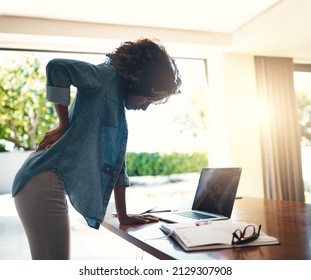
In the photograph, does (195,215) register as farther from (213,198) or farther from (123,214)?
(123,214)

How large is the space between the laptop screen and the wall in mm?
2969

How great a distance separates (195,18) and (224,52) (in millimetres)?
832

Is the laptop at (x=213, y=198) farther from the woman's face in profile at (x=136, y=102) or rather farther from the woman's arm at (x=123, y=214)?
the woman's face in profile at (x=136, y=102)

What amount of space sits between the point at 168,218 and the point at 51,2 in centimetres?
277

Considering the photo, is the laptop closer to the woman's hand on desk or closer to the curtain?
Answer: the woman's hand on desk

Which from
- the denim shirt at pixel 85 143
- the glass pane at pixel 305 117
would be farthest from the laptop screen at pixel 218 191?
the glass pane at pixel 305 117

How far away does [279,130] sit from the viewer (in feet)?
15.9

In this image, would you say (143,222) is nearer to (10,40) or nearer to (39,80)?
(10,40)

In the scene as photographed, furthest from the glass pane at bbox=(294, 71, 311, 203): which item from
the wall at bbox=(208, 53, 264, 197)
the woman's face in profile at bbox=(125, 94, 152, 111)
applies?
the woman's face in profile at bbox=(125, 94, 152, 111)

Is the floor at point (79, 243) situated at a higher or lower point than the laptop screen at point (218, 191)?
lower

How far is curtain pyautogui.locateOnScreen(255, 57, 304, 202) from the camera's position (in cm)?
477

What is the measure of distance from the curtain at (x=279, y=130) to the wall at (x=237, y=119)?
0.11 m

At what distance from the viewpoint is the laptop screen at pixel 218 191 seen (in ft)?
4.59

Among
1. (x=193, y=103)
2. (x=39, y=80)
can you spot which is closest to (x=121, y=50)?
(x=39, y=80)
